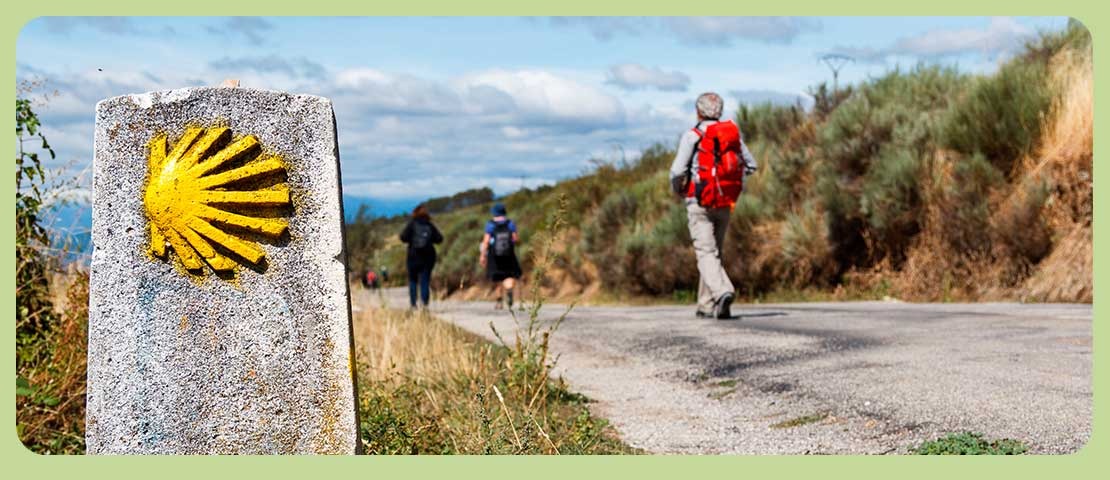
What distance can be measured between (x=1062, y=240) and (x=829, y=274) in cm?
411

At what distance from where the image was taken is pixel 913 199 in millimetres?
15461

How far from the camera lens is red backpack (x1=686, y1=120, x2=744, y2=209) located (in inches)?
423

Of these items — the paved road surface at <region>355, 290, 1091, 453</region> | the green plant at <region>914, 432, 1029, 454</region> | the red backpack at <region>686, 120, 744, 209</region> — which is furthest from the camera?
the red backpack at <region>686, 120, 744, 209</region>

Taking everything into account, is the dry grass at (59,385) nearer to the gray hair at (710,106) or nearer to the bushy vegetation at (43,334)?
the bushy vegetation at (43,334)

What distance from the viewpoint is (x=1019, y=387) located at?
21.6 ft

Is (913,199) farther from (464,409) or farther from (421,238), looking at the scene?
(464,409)

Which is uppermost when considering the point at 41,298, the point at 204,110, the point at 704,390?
the point at 204,110

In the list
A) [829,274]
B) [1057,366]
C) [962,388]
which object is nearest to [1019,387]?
[962,388]

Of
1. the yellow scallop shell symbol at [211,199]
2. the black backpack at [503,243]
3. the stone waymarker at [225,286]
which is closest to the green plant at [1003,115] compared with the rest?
the black backpack at [503,243]

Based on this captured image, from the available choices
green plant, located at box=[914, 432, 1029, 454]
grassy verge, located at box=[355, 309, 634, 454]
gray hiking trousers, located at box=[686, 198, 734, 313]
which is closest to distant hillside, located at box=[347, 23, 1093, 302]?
gray hiking trousers, located at box=[686, 198, 734, 313]

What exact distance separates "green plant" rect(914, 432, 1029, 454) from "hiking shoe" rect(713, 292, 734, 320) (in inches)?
212

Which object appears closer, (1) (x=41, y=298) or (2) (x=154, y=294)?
(2) (x=154, y=294)

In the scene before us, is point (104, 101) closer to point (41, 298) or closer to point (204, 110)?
point (204, 110)

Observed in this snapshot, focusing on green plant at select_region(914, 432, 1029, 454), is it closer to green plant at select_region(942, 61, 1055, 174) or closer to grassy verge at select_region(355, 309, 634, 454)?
grassy verge at select_region(355, 309, 634, 454)
